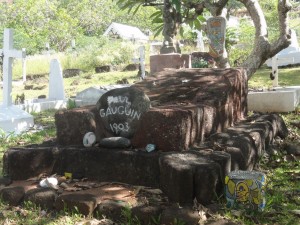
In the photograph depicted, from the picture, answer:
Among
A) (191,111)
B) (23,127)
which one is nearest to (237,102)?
(191,111)

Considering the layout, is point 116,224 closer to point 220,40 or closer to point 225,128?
Answer: point 225,128

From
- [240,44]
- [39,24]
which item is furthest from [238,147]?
[39,24]

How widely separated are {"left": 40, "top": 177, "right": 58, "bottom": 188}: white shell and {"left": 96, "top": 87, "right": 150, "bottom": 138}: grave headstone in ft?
2.47

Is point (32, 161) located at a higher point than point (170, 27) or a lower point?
lower

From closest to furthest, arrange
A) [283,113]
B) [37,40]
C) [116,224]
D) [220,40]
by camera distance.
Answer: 1. [116,224]
2. [283,113]
3. [220,40]
4. [37,40]

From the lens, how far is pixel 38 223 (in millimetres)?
3330

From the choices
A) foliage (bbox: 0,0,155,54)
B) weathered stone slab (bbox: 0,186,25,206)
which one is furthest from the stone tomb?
foliage (bbox: 0,0,155,54)

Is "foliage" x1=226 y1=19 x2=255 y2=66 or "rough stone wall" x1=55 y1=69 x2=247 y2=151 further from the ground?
"foliage" x1=226 y1=19 x2=255 y2=66

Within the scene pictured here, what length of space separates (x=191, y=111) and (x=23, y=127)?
4.17 meters

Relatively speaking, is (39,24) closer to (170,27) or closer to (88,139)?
(170,27)

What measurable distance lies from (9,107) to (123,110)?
155 inches

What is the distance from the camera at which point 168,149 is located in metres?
3.90

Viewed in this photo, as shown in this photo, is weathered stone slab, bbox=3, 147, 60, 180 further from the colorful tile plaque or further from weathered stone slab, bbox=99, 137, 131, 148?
the colorful tile plaque

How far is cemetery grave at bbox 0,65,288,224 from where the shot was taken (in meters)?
3.36
